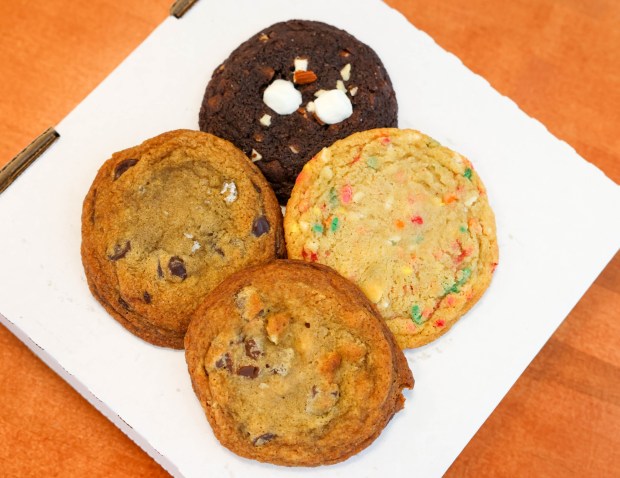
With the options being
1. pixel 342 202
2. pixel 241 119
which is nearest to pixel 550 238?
pixel 342 202

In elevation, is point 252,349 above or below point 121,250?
below

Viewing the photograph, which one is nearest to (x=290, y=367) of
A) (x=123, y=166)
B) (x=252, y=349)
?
(x=252, y=349)

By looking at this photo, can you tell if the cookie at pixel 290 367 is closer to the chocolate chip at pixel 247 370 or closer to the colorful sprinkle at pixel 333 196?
the chocolate chip at pixel 247 370

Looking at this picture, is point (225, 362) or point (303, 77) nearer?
point (225, 362)

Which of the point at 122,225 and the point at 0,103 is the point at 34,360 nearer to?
the point at 122,225

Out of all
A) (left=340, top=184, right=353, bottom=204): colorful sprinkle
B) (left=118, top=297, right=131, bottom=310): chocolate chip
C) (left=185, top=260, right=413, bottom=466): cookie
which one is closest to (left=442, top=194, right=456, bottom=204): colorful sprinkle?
(left=340, top=184, right=353, bottom=204): colorful sprinkle

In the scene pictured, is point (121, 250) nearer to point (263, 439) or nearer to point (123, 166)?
point (123, 166)

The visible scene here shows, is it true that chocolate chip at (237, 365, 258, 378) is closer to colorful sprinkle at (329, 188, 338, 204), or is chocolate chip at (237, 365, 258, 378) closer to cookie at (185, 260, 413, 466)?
cookie at (185, 260, 413, 466)
